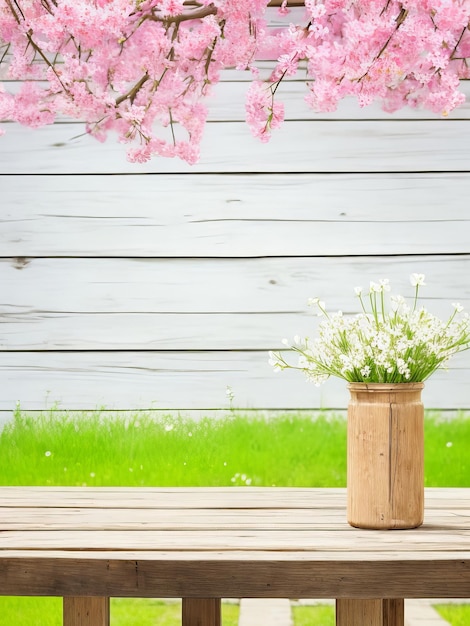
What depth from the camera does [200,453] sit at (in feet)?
6.59

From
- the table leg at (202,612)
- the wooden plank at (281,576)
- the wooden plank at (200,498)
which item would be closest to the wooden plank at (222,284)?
the wooden plank at (200,498)

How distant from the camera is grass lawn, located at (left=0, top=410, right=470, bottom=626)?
1994 millimetres

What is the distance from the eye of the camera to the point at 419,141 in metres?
2.07

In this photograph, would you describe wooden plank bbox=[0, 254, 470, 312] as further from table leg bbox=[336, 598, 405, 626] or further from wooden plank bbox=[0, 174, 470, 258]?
table leg bbox=[336, 598, 405, 626]

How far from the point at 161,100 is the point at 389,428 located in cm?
99

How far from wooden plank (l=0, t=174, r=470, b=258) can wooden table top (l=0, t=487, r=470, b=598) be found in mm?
1025

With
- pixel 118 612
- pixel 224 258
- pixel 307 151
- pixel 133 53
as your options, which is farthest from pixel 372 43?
pixel 118 612

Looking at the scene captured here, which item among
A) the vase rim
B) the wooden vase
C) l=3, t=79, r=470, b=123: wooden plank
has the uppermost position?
l=3, t=79, r=470, b=123: wooden plank

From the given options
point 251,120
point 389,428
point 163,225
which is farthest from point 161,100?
point 389,428

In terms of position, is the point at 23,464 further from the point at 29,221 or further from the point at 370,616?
the point at 370,616

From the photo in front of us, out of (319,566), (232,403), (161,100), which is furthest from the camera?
(232,403)

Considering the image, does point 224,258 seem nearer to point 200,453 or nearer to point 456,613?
point 200,453

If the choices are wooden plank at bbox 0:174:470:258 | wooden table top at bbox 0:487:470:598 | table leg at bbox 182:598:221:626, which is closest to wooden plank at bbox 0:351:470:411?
wooden plank at bbox 0:174:470:258

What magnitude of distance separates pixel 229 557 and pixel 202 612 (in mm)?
507
